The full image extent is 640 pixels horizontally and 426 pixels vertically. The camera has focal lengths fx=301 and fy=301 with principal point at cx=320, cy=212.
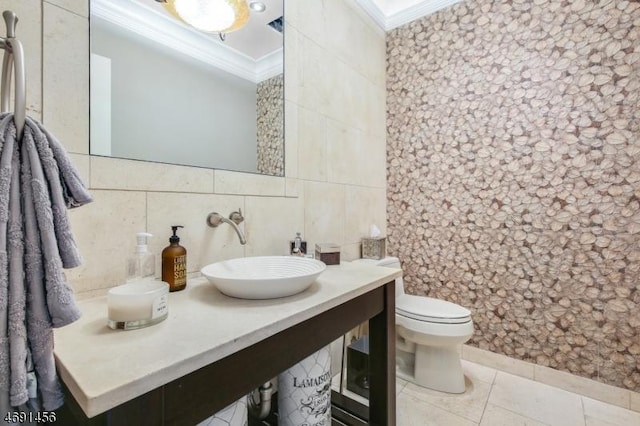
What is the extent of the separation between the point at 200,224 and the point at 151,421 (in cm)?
75

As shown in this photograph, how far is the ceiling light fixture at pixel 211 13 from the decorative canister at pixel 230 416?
140cm

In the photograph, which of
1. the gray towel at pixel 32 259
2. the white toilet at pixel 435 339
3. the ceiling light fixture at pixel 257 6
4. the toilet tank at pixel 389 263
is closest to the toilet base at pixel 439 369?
the white toilet at pixel 435 339

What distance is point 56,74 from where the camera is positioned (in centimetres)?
87

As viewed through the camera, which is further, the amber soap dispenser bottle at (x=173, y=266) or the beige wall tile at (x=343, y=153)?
the beige wall tile at (x=343, y=153)

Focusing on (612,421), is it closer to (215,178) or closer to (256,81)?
(215,178)

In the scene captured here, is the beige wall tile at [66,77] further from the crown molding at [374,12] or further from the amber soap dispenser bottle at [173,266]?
the crown molding at [374,12]

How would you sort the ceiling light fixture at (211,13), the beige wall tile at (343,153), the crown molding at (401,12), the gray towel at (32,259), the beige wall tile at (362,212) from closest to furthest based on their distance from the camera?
the gray towel at (32,259) < the ceiling light fixture at (211,13) < the beige wall tile at (343,153) < the beige wall tile at (362,212) < the crown molding at (401,12)

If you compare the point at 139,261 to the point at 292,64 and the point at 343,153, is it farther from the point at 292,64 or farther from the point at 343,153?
the point at 343,153

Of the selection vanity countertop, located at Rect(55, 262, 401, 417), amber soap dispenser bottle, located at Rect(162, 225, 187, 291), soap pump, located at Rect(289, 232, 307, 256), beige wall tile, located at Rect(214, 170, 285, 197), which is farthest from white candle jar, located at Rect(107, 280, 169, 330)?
soap pump, located at Rect(289, 232, 307, 256)

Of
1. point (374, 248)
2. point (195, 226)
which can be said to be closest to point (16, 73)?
point (195, 226)

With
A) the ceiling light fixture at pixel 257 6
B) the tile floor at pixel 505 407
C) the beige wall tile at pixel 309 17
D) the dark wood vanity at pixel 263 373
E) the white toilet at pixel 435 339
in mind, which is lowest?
the tile floor at pixel 505 407

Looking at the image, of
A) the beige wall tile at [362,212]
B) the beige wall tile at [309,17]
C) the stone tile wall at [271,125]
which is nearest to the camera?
the stone tile wall at [271,125]

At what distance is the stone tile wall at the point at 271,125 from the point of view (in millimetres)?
1481

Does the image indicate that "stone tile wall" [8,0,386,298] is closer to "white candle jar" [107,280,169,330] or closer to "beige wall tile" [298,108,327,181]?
"beige wall tile" [298,108,327,181]
